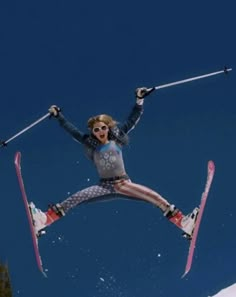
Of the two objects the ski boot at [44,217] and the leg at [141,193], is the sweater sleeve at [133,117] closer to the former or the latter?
the leg at [141,193]

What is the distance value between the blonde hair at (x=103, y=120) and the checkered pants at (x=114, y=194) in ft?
2.59

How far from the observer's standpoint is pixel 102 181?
1193 cm

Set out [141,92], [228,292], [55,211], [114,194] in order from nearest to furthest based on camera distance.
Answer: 1. [141,92]
2. [114,194]
3. [55,211]
4. [228,292]

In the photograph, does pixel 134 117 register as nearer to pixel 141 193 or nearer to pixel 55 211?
pixel 141 193

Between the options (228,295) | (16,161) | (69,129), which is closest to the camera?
(69,129)

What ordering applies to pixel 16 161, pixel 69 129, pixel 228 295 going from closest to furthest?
pixel 69 129 → pixel 16 161 → pixel 228 295

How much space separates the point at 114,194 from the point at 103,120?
1014mm

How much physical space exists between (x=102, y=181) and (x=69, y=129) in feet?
2.74

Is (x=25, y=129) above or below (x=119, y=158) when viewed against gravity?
above

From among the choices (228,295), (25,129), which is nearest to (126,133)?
(25,129)

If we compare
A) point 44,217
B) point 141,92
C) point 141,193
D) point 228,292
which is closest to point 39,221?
point 44,217

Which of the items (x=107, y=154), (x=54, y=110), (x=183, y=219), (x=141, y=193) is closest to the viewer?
(x=54, y=110)

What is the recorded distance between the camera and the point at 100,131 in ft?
38.9

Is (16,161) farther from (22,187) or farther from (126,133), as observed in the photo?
(126,133)
